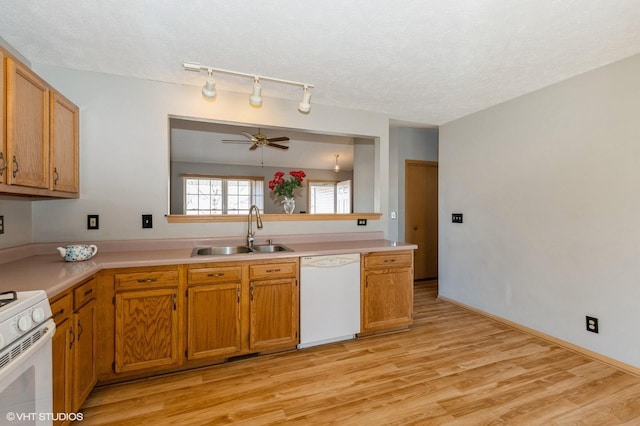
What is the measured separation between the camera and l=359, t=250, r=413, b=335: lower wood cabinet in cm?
272

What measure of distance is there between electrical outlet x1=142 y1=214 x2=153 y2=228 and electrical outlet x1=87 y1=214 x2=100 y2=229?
0.32 m

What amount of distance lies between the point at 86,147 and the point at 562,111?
411cm

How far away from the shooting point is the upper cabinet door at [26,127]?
59.7 inches

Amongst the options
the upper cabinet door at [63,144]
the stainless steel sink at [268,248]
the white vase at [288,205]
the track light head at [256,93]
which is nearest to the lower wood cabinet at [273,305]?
the stainless steel sink at [268,248]

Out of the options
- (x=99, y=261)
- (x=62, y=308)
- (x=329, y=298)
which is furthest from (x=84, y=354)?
(x=329, y=298)

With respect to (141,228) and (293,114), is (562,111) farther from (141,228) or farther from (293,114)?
(141,228)

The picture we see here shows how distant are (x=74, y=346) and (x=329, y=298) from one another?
5.70 feet

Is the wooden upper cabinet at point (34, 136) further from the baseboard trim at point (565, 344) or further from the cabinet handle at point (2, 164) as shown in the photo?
the baseboard trim at point (565, 344)

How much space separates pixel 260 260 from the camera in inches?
91.8

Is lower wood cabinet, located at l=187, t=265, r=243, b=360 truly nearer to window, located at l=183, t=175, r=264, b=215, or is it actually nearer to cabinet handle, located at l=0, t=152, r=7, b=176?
cabinet handle, located at l=0, t=152, r=7, b=176

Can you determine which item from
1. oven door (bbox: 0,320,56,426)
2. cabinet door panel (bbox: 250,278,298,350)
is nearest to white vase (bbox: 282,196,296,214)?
cabinet door panel (bbox: 250,278,298,350)

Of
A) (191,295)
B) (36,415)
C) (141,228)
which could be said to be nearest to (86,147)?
(141,228)

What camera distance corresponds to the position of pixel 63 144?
2.10 m

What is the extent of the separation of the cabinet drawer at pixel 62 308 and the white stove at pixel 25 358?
0.57 ft
